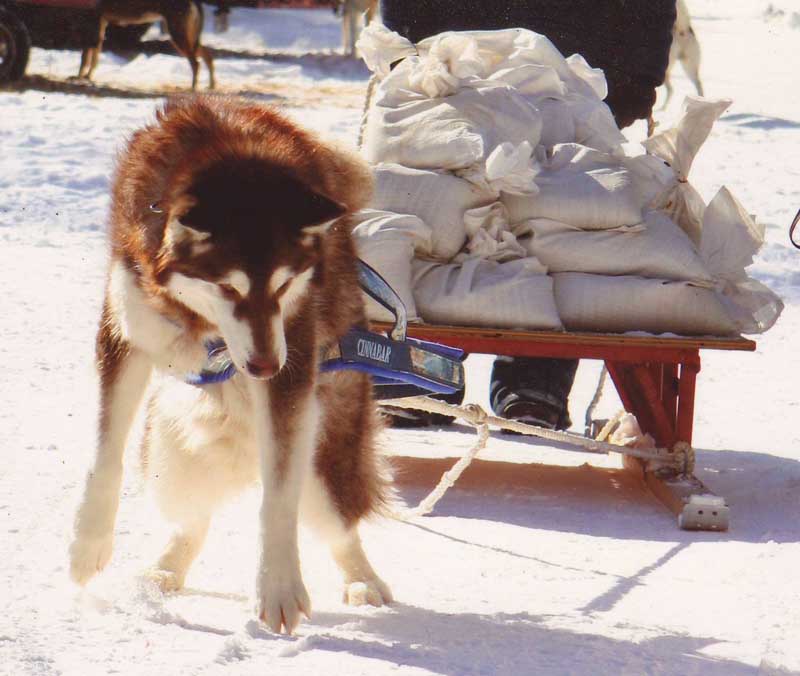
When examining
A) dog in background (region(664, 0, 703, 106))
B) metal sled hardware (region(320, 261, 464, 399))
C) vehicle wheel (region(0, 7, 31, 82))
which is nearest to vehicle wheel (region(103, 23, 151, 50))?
vehicle wheel (region(0, 7, 31, 82))

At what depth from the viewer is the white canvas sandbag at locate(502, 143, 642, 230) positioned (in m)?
4.02

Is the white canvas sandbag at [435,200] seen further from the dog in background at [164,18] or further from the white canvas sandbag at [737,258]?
the dog in background at [164,18]

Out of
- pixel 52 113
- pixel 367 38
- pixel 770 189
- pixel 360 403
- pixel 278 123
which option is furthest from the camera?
pixel 52 113

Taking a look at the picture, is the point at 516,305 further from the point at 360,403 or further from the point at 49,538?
the point at 49,538

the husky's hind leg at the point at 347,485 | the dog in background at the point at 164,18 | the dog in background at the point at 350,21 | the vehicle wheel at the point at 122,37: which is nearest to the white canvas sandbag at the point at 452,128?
the husky's hind leg at the point at 347,485

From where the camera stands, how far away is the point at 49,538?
122 inches

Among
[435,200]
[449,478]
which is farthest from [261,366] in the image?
[435,200]

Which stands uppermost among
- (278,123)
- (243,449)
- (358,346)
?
(278,123)

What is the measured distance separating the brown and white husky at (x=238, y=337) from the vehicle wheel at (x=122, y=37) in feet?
49.5

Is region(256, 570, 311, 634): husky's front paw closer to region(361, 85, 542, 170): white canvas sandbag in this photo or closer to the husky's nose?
the husky's nose

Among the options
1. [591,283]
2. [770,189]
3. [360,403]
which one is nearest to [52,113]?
[770,189]

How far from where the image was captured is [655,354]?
3.93 meters

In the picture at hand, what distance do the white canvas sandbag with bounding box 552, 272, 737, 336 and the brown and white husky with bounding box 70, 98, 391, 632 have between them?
1.22 m

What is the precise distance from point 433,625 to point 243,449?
0.52 m
